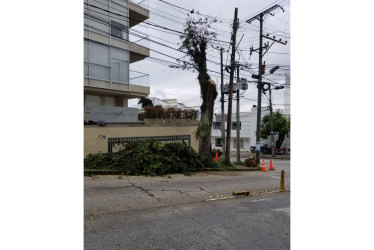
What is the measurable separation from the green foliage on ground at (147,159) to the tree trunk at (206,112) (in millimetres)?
1847

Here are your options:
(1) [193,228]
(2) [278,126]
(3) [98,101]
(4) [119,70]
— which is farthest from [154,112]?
(2) [278,126]

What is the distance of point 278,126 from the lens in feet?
96.1

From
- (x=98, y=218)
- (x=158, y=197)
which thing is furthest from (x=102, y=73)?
(x=98, y=218)

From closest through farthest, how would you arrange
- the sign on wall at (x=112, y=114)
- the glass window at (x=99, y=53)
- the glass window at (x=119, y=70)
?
the sign on wall at (x=112, y=114) < the glass window at (x=99, y=53) < the glass window at (x=119, y=70)

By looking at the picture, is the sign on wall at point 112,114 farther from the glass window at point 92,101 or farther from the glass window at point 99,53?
the glass window at point 99,53

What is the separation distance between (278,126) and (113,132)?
2345cm

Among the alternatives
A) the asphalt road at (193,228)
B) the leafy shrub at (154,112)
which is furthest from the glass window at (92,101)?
the asphalt road at (193,228)

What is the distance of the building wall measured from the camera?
1009 centimetres

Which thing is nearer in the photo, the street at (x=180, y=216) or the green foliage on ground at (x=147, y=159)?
the street at (x=180, y=216)

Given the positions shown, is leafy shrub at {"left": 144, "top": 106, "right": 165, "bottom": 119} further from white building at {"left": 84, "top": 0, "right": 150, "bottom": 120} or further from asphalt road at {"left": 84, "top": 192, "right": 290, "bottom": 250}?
asphalt road at {"left": 84, "top": 192, "right": 290, "bottom": 250}

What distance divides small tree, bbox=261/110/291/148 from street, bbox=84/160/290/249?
22.9 m

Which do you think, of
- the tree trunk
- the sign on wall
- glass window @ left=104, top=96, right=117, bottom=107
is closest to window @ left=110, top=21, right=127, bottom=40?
glass window @ left=104, top=96, right=117, bottom=107

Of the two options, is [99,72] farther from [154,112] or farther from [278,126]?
[278,126]

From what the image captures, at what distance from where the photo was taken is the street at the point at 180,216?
148 inches
